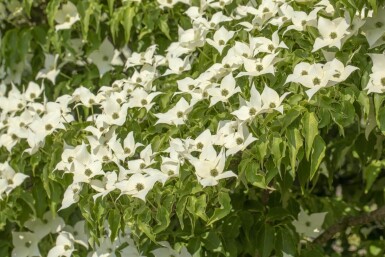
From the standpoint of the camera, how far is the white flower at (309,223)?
2.56 m

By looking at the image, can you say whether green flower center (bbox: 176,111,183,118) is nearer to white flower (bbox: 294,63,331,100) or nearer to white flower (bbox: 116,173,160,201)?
white flower (bbox: 116,173,160,201)

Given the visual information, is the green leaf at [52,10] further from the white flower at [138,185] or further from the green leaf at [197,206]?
the green leaf at [197,206]

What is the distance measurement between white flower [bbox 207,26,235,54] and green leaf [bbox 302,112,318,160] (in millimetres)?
459

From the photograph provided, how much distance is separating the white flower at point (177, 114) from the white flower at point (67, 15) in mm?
738

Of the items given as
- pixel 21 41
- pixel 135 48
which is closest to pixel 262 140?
pixel 135 48

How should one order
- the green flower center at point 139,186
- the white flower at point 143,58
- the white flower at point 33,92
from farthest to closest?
1. the white flower at point 33,92
2. the white flower at point 143,58
3. the green flower center at point 139,186

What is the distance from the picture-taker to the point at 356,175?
135 inches

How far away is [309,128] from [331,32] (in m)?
0.31

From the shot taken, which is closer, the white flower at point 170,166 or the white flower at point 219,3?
the white flower at point 170,166

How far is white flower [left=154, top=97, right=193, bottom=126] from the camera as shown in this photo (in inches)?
84.0

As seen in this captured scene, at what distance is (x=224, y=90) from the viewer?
208 cm

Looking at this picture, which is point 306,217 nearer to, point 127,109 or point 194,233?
point 194,233

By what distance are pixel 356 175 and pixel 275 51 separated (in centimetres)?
141

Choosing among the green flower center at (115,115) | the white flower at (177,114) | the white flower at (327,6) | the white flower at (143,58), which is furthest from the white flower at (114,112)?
the white flower at (327,6)
